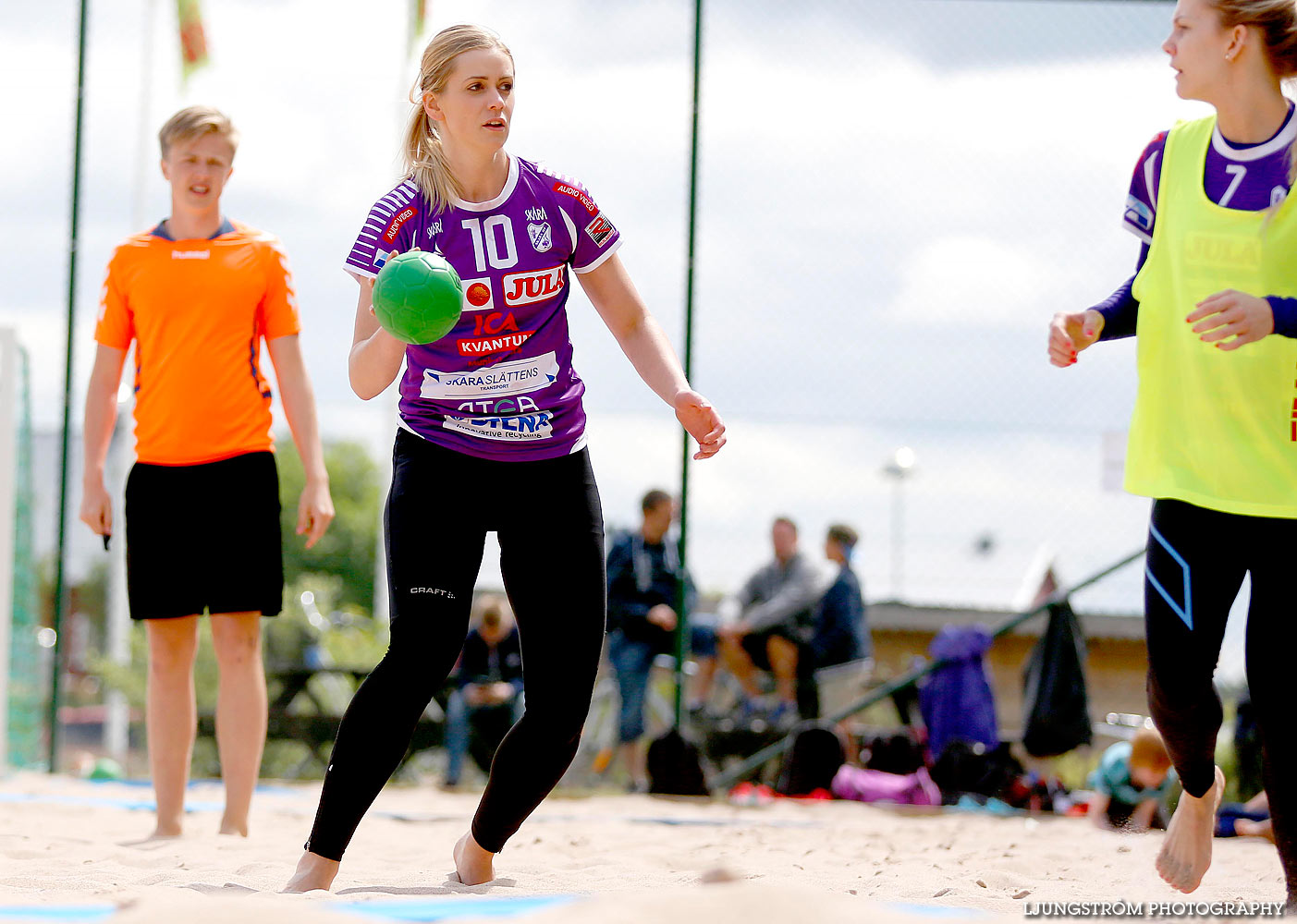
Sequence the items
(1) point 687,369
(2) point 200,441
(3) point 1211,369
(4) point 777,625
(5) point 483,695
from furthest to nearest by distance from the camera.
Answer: (4) point 777,625 < (5) point 483,695 < (1) point 687,369 < (2) point 200,441 < (3) point 1211,369

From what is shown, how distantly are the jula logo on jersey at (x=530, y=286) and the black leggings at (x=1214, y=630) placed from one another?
51.6 inches

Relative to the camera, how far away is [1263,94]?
8.60 feet

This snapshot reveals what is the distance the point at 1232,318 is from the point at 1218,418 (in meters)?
0.30

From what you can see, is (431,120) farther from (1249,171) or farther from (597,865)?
(597,865)

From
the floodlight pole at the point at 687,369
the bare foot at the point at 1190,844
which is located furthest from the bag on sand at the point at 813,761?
the bare foot at the point at 1190,844

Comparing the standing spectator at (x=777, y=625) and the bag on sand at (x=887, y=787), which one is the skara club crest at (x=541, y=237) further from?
the standing spectator at (x=777, y=625)

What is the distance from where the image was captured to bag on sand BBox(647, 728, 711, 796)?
6.18 metres

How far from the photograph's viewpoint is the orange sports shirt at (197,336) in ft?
12.2

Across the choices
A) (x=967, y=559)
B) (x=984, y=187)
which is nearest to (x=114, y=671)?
(x=967, y=559)

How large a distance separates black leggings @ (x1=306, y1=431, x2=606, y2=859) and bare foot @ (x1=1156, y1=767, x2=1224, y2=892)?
4.03 ft

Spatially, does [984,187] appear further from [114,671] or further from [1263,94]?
[114,671]

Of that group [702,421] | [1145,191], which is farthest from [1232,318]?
[702,421]

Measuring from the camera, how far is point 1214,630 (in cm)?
262

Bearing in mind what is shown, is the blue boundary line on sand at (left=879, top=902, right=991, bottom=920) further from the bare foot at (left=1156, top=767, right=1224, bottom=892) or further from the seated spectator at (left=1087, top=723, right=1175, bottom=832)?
the seated spectator at (left=1087, top=723, right=1175, bottom=832)
